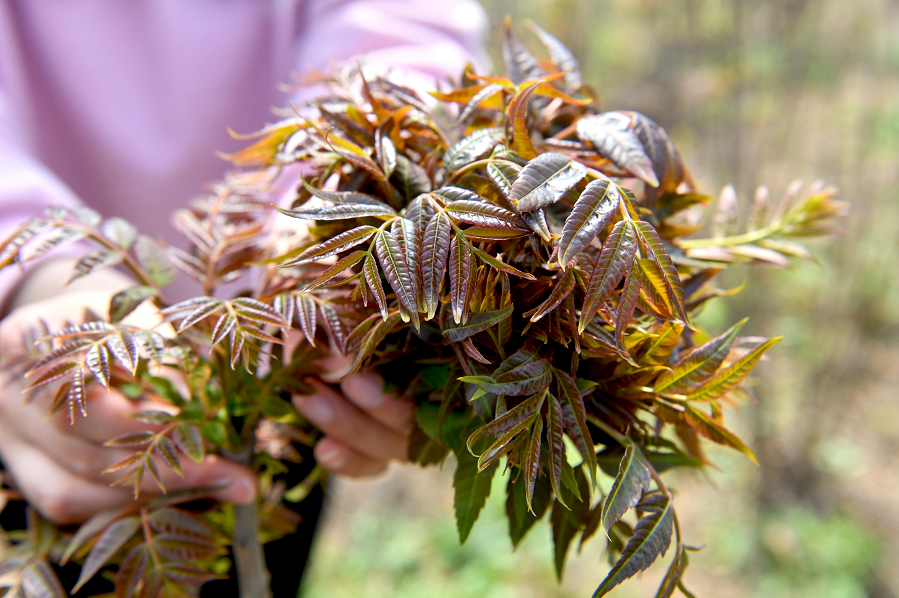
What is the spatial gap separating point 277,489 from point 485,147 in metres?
0.67

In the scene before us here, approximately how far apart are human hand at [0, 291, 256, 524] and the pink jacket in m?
0.58

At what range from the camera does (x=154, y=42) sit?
123cm

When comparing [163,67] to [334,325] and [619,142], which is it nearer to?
[334,325]

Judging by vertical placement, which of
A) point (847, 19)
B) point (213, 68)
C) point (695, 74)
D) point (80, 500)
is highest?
point (213, 68)

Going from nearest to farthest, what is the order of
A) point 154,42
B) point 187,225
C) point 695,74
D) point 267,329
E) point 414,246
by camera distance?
point 414,246
point 267,329
point 187,225
point 154,42
point 695,74

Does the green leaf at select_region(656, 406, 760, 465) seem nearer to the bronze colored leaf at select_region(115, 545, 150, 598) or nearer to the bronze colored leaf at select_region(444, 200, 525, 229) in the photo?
the bronze colored leaf at select_region(444, 200, 525, 229)

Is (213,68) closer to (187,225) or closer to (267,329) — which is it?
(187,225)

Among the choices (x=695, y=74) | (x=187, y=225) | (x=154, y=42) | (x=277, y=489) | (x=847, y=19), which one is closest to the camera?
(x=187, y=225)

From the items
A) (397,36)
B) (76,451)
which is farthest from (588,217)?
(397,36)

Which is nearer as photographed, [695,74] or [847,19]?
[847,19]

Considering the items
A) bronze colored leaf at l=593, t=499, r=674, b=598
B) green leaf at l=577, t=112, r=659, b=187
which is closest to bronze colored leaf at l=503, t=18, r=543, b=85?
green leaf at l=577, t=112, r=659, b=187

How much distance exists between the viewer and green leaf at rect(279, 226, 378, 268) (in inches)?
17.9

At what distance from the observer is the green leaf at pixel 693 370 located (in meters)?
0.52

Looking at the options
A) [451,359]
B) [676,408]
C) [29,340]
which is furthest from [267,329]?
[676,408]
